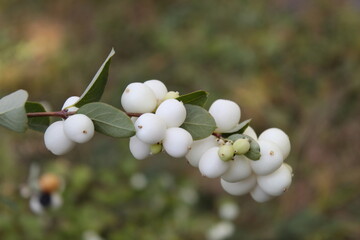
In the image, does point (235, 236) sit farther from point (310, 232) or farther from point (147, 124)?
point (147, 124)

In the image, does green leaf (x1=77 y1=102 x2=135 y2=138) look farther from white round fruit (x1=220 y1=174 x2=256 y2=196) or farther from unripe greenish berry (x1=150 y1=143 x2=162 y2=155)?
white round fruit (x1=220 y1=174 x2=256 y2=196)

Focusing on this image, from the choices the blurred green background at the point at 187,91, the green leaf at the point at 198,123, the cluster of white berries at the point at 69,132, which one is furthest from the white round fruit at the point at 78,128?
the blurred green background at the point at 187,91

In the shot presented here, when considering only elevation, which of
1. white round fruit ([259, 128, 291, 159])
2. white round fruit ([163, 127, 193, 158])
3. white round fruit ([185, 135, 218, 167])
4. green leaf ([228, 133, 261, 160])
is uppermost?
white round fruit ([259, 128, 291, 159])

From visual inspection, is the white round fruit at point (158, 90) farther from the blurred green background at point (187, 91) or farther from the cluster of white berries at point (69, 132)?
the blurred green background at point (187, 91)

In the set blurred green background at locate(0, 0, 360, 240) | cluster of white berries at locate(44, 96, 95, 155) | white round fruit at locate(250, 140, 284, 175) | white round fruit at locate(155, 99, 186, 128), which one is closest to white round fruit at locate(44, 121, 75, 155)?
cluster of white berries at locate(44, 96, 95, 155)

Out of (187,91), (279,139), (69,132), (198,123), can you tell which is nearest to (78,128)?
(69,132)
